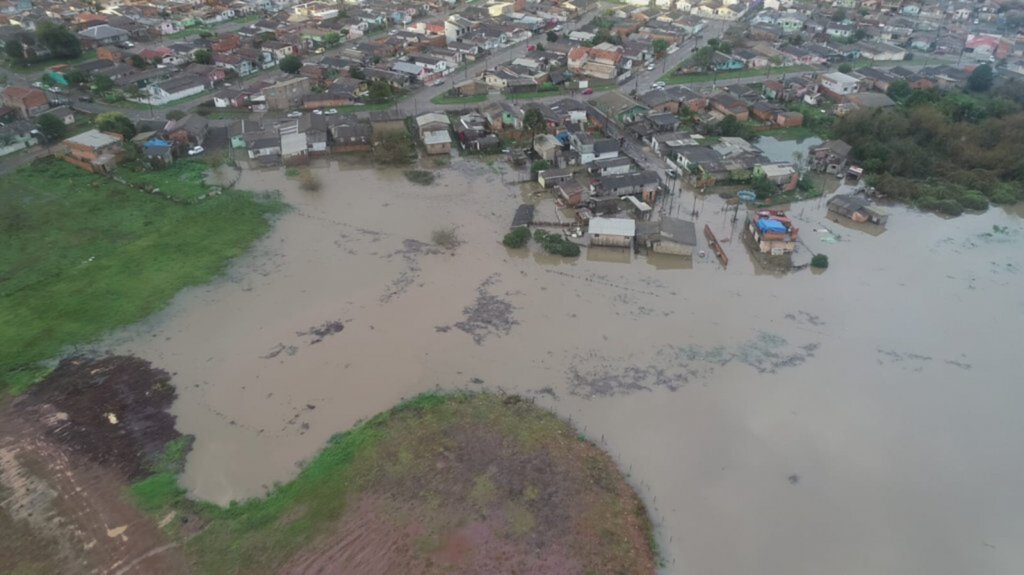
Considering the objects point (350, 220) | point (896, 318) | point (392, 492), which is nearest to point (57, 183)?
point (350, 220)

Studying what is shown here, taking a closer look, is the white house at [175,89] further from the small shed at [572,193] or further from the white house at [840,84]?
the white house at [840,84]

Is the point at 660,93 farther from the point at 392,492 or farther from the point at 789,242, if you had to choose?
the point at 392,492

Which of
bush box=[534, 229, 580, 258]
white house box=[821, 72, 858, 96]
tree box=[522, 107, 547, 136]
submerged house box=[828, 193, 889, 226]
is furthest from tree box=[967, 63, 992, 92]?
bush box=[534, 229, 580, 258]

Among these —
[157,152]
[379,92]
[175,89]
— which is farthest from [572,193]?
[175,89]

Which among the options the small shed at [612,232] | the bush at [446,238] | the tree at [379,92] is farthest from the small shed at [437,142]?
the small shed at [612,232]

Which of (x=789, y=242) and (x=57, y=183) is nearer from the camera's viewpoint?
(x=789, y=242)

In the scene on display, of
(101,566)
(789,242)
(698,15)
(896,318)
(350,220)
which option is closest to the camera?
(101,566)

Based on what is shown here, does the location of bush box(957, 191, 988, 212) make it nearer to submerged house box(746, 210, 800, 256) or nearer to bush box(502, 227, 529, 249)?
submerged house box(746, 210, 800, 256)
